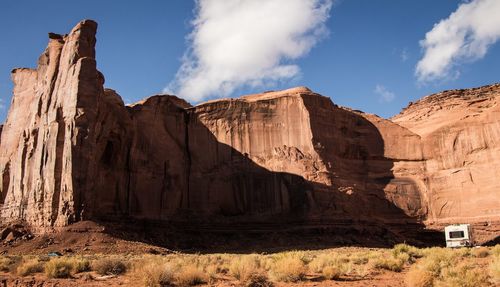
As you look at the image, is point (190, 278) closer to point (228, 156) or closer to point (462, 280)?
point (462, 280)

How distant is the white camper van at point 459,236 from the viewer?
124 feet

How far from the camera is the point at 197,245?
4338 centimetres

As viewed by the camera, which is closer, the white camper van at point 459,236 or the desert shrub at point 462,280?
the desert shrub at point 462,280

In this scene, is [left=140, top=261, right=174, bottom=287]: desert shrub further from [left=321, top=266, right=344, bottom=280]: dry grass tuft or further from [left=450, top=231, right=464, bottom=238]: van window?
[left=450, top=231, right=464, bottom=238]: van window

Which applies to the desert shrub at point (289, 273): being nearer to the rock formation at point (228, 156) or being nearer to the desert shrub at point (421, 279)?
the desert shrub at point (421, 279)

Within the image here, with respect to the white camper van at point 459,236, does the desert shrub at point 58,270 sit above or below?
above

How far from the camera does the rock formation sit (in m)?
37.8

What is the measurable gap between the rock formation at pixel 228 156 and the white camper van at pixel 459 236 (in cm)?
1073

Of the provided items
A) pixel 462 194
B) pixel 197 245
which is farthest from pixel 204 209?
pixel 462 194

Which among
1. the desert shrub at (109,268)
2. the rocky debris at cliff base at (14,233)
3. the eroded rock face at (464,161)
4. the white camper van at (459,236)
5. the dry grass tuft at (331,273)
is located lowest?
the white camper van at (459,236)

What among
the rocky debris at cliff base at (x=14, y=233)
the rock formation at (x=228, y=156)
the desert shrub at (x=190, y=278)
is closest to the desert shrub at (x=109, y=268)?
the desert shrub at (x=190, y=278)

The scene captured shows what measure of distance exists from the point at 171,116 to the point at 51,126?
1470cm

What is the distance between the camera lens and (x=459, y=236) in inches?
1495

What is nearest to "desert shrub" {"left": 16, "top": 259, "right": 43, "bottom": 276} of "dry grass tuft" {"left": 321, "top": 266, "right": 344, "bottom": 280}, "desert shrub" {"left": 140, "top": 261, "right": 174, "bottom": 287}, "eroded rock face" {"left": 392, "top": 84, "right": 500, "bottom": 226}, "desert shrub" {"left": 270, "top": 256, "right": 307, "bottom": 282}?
"desert shrub" {"left": 140, "top": 261, "right": 174, "bottom": 287}
